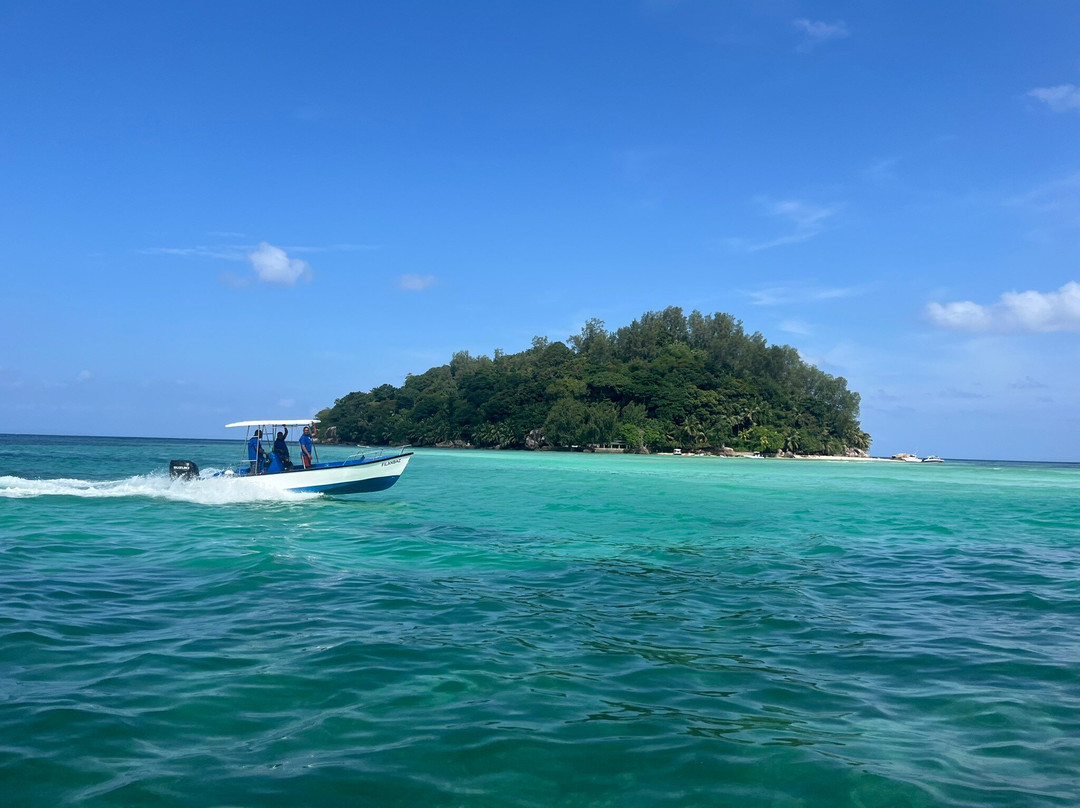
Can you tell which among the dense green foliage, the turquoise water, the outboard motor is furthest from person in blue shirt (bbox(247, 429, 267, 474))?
the dense green foliage

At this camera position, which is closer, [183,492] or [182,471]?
[183,492]

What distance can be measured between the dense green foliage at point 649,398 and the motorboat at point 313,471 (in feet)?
240

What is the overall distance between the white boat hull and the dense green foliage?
72996 mm

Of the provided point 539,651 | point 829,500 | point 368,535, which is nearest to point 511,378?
point 829,500

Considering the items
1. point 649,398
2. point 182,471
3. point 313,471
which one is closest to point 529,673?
point 313,471

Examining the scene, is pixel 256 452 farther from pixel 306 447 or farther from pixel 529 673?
pixel 529 673

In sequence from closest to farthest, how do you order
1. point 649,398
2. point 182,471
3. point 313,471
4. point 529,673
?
point 529,673
point 313,471
point 182,471
point 649,398

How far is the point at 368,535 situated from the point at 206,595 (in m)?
5.73

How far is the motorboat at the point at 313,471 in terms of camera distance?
21.1 meters

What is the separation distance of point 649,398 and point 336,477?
77842 mm

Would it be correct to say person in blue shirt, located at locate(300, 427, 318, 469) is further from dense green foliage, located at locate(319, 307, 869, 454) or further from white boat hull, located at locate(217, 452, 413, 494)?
dense green foliage, located at locate(319, 307, 869, 454)

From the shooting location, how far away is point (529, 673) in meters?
5.92

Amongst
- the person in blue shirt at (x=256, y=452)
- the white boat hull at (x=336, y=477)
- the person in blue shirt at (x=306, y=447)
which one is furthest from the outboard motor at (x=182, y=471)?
the person in blue shirt at (x=306, y=447)

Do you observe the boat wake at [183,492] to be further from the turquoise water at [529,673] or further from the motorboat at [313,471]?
the turquoise water at [529,673]
